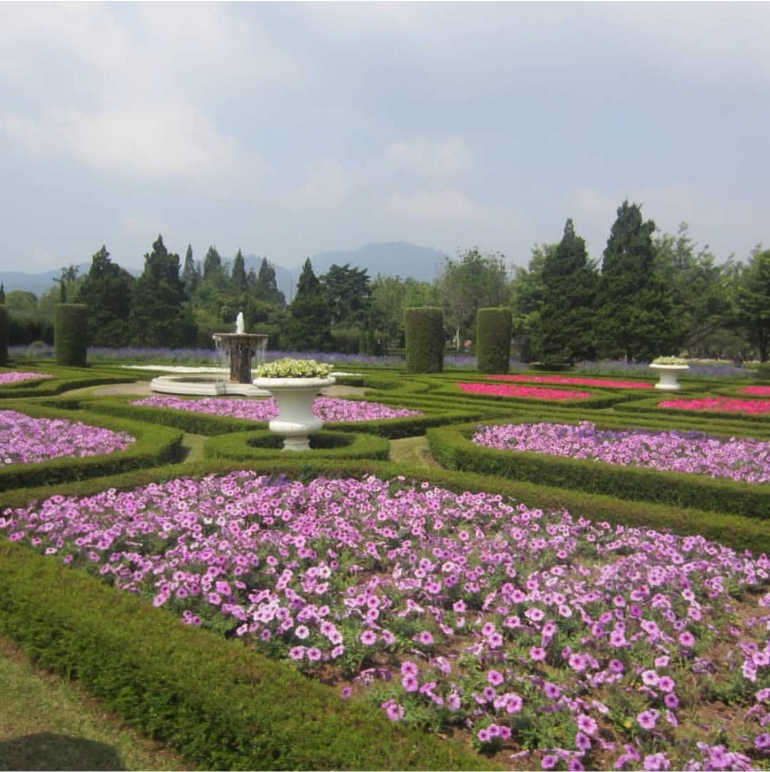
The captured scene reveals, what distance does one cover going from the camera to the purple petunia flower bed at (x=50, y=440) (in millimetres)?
7449

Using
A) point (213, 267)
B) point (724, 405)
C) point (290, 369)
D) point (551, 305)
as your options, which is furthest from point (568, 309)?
point (213, 267)

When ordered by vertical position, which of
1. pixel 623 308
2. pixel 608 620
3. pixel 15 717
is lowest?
pixel 15 717

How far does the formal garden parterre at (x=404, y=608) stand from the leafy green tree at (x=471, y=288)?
124 feet

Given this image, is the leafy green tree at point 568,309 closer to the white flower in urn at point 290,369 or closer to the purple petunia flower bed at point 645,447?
the purple petunia flower bed at point 645,447

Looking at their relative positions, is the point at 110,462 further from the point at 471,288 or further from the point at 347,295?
the point at 347,295

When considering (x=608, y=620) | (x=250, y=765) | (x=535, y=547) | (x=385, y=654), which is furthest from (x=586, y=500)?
(x=250, y=765)

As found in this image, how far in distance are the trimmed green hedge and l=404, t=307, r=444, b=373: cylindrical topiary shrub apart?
61.6ft

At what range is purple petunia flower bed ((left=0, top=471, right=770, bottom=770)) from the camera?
9.46ft

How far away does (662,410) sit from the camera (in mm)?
11484

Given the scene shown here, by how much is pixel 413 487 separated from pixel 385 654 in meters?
2.73

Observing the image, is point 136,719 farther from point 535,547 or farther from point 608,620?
point 535,547

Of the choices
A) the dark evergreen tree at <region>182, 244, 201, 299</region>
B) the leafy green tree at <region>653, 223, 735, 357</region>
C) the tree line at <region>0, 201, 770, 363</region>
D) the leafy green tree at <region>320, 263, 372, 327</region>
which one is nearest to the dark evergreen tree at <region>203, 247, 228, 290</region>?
the dark evergreen tree at <region>182, 244, 201, 299</region>

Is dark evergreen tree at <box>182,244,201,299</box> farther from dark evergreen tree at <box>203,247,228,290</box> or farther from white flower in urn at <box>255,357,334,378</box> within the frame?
white flower in urn at <box>255,357,334,378</box>

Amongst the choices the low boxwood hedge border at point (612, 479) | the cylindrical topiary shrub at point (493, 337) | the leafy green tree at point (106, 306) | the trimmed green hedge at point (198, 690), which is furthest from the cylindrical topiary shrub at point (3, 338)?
the trimmed green hedge at point (198, 690)
